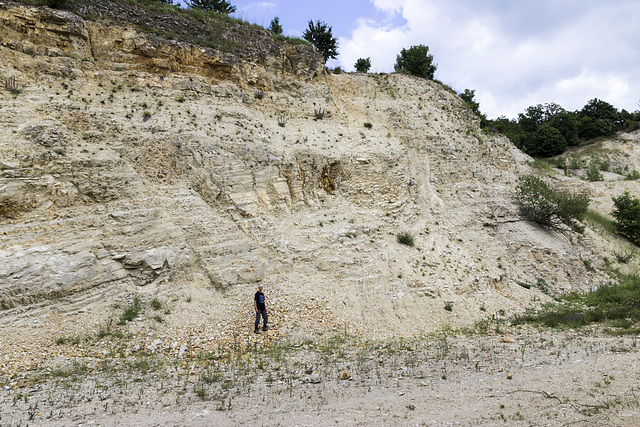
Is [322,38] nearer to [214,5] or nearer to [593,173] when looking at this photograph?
Answer: [214,5]

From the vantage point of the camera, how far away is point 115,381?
7672 mm

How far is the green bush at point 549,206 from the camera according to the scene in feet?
59.6

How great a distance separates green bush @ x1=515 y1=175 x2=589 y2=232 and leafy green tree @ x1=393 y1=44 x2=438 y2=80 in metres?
15.6

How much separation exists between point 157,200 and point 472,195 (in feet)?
49.9

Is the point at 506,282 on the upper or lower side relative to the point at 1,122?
lower

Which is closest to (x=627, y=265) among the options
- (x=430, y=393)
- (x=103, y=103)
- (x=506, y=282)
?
(x=506, y=282)

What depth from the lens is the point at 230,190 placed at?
13.8m

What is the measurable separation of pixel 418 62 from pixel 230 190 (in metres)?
23.8

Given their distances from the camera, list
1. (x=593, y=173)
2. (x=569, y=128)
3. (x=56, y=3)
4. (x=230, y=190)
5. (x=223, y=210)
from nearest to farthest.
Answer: (x=223, y=210), (x=230, y=190), (x=56, y=3), (x=593, y=173), (x=569, y=128)

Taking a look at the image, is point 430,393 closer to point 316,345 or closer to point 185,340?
point 316,345

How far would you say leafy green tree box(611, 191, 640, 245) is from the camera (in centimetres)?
2052

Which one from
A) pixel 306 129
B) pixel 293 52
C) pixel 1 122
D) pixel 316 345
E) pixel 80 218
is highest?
pixel 293 52

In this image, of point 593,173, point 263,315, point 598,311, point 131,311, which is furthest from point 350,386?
point 593,173

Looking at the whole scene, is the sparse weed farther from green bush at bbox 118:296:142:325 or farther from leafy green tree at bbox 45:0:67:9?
leafy green tree at bbox 45:0:67:9
